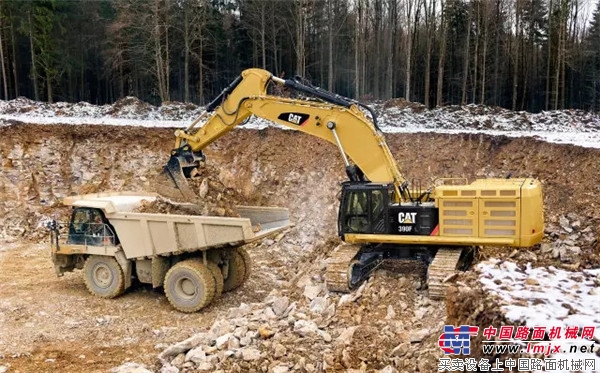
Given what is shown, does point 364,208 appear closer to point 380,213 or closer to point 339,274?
point 380,213

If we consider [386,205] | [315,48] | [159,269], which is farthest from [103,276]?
[315,48]

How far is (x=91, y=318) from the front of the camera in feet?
32.8

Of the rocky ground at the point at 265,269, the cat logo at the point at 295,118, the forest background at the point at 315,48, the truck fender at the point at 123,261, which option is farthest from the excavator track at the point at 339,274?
the forest background at the point at 315,48

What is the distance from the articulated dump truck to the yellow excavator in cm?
194

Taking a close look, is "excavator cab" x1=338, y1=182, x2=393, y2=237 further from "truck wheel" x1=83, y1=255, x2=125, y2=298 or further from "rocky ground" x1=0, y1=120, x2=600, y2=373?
"truck wheel" x1=83, y1=255, x2=125, y2=298

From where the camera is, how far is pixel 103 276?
11.1 meters

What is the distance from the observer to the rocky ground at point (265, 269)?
711cm

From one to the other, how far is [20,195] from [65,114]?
7.60 m

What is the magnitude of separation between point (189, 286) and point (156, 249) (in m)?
0.93

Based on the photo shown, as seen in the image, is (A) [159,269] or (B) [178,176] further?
(B) [178,176]

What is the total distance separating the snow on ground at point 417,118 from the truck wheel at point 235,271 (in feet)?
28.8

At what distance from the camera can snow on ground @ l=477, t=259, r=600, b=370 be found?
5578 millimetres

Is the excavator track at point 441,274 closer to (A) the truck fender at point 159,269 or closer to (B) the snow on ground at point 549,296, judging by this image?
Result: (B) the snow on ground at point 549,296

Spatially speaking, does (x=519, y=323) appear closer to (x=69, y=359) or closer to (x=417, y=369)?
(x=417, y=369)
